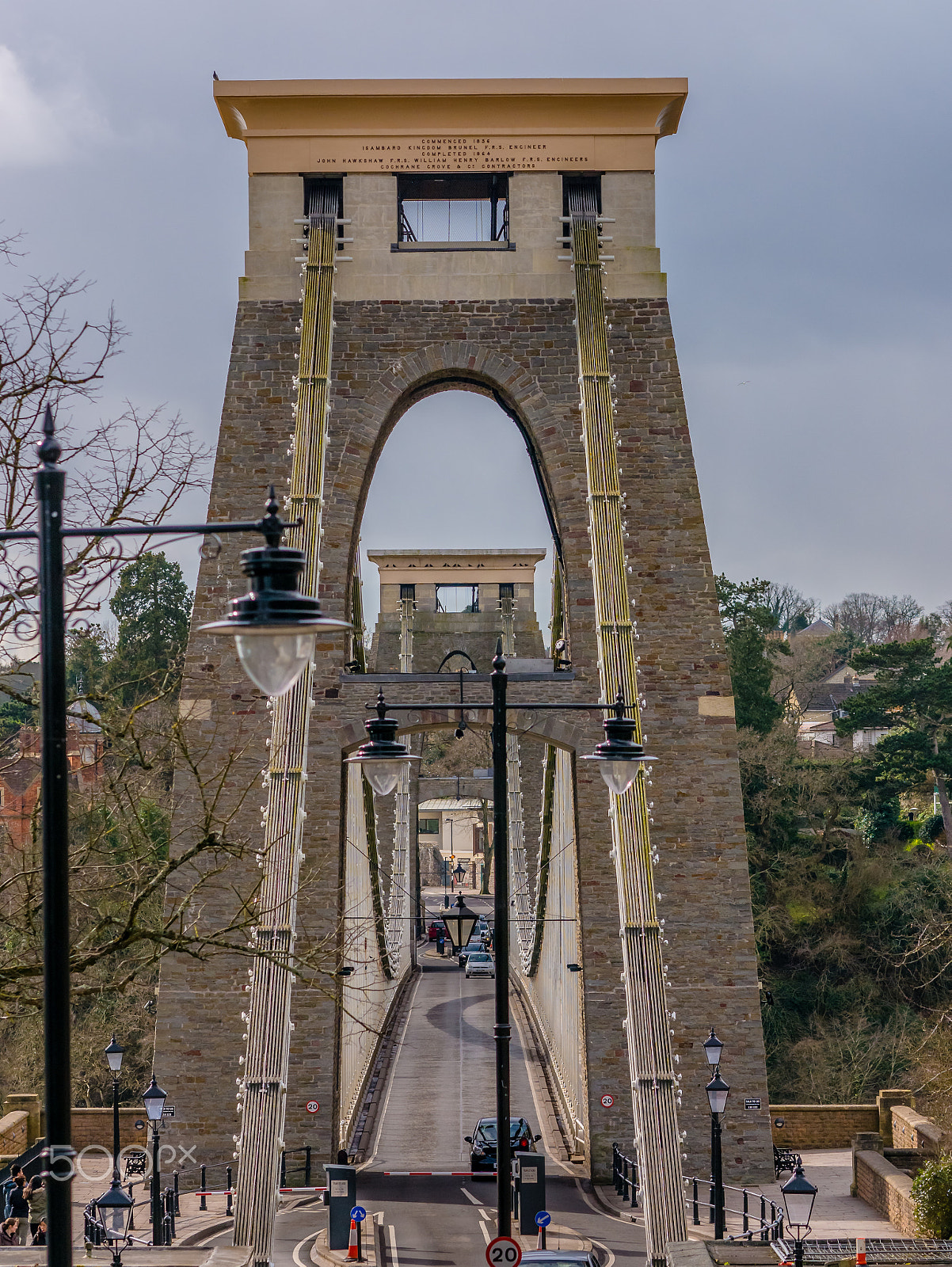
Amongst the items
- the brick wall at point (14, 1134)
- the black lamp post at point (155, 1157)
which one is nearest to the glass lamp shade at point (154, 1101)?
the black lamp post at point (155, 1157)

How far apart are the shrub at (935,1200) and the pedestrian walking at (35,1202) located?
384 inches

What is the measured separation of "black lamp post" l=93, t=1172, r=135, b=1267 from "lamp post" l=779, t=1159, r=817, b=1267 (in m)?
5.78

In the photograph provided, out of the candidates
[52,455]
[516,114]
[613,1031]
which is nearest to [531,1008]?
[613,1031]

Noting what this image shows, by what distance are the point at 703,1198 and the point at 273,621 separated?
55.8ft

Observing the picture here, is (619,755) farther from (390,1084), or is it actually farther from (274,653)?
(390,1084)

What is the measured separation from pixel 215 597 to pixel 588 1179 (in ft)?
31.0

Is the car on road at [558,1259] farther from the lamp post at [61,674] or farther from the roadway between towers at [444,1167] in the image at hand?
the lamp post at [61,674]

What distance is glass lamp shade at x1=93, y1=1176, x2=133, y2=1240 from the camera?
14812 millimetres

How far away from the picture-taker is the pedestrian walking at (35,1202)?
17.9 metres

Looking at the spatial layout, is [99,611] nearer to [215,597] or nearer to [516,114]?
[215,597]

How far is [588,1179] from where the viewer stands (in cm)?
2123

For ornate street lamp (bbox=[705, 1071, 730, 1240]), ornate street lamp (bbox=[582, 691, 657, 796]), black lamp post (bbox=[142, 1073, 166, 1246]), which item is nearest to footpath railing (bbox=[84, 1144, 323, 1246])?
black lamp post (bbox=[142, 1073, 166, 1246])

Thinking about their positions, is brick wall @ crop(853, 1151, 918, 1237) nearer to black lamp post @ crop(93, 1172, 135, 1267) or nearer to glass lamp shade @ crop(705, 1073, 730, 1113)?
glass lamp shade @ crop(705, 1073, 730, 1113)

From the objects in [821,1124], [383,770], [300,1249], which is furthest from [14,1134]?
[383,770]
